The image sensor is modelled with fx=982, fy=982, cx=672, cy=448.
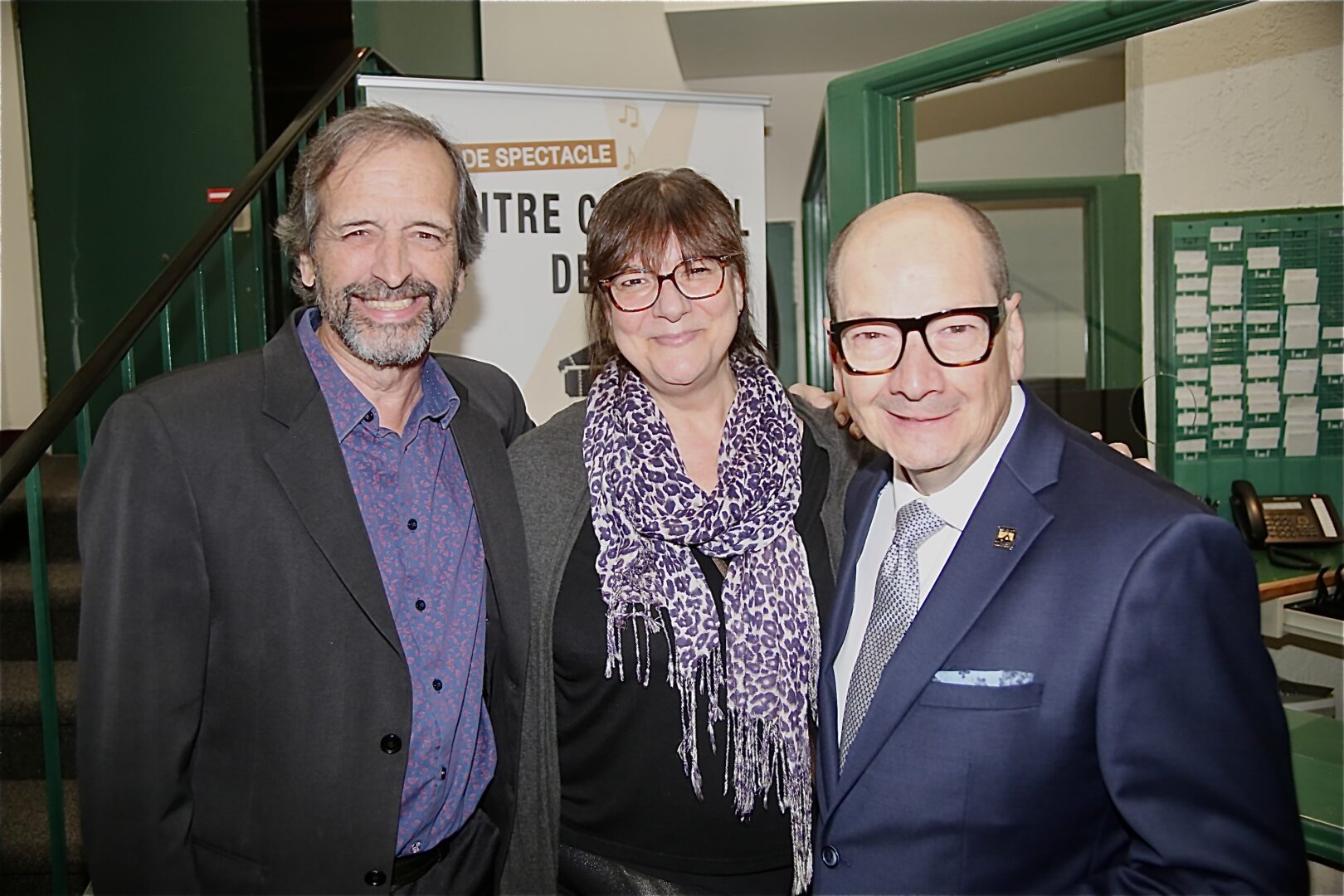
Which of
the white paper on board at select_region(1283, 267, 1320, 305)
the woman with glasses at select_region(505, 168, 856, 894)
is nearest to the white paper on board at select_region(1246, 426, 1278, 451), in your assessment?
the white paper on board at select_region(1283, 267, 1320, 305)

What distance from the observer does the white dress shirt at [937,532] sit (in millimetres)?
1310

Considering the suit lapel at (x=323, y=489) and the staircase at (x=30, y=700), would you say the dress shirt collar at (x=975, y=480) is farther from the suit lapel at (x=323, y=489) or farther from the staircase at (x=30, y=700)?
→ the staircase at (x=30, y=700)

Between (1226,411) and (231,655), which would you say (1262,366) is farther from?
(231,655)

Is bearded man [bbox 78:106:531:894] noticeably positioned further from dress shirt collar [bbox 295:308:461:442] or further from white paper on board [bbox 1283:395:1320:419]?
white paper on board [bbox 1283:395:1320:419]

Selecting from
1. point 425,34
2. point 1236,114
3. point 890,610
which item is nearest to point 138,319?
point 890,610

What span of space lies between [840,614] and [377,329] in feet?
2.85

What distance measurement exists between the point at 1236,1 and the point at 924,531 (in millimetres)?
1247

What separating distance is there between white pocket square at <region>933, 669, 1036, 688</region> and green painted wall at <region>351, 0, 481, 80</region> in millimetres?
3669

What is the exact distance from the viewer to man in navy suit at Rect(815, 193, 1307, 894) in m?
1.05

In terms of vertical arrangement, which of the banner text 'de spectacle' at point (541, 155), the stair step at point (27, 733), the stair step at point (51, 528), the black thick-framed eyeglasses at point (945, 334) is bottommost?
the stair step at point (27, 733)

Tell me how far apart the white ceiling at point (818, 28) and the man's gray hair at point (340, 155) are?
9.48 feet

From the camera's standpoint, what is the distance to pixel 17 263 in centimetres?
459

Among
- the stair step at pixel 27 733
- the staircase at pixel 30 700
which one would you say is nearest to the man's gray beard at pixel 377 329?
the staircase at pixel 30 700

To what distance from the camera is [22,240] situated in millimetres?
4664
